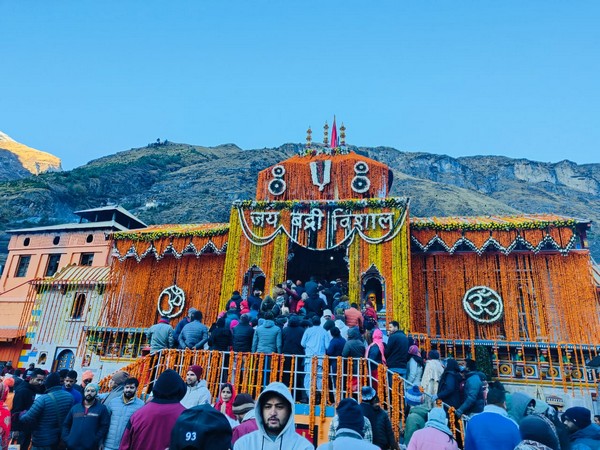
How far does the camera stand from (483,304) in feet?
52.5

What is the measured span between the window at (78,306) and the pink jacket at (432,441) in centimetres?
2403

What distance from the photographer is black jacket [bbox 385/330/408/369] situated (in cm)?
898

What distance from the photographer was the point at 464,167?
333 feet

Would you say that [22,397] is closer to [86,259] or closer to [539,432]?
[539,432]

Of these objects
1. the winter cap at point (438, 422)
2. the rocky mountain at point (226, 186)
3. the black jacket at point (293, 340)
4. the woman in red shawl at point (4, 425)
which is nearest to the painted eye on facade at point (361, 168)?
the black jacket at point (293, 340)

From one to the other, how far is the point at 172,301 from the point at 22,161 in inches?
3876

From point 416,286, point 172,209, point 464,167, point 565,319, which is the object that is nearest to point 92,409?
point 416,286

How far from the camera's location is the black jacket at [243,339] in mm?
9406

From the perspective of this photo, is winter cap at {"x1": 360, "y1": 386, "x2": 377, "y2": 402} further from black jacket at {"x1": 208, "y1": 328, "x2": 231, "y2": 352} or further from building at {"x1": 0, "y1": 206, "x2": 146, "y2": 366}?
building at {"x1": 0, "y1": 206, "x2": 146, "y2": 366}

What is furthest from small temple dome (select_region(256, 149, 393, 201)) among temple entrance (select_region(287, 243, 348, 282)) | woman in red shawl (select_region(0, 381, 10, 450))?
woman in red shawl (select_region(0, 381, 10, 450))

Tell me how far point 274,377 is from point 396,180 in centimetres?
7901

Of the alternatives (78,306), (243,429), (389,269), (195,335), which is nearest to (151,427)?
(243,429)

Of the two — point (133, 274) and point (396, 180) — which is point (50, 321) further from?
point (396, 180)

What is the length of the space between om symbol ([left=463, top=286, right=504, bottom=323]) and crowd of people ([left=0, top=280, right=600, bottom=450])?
6489 millimetres
